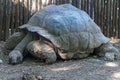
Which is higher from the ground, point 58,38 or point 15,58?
point 58,38

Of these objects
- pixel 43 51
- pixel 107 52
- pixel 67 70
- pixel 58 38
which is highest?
pixel 58 38

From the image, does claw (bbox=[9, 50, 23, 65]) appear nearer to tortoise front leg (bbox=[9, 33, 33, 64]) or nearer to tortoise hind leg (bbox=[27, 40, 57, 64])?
tortoise front leg (bbox=[9, 33, 33, 64])

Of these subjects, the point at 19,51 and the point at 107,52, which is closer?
the point at 19,51

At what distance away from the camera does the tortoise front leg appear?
5.78 metres

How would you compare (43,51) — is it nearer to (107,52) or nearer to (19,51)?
(19,51)

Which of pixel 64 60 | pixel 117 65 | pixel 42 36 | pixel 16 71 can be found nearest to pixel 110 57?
pixel 117 65

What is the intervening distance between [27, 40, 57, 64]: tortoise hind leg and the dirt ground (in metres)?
0.12

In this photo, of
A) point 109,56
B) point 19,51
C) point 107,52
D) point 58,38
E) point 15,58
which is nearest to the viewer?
point 15,58

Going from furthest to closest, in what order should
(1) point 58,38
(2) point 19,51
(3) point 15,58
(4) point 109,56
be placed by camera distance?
(4) point 109,56 < (2) point 19,51 < (1) point 58,38 < (3) point 15,58

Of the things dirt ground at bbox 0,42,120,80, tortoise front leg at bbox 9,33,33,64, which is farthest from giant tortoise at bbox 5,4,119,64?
dirt ground at bbox 0,42,120,80

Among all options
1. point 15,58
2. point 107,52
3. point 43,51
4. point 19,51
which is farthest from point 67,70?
point 107,52

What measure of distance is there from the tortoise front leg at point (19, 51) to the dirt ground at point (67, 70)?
0.34 ft

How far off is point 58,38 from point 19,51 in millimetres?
779

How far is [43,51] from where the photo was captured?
5797mm
